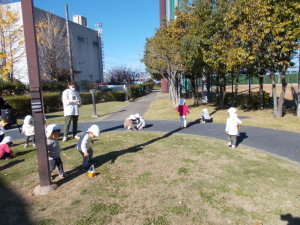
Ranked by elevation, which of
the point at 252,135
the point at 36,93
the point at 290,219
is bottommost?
the point at 290,219

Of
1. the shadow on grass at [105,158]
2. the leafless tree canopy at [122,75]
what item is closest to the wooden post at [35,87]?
the shadow on grass at [105,158]

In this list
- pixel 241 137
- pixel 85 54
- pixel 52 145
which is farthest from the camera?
pixel 85 54

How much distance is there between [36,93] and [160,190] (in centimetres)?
247

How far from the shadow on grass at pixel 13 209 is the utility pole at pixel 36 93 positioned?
32 centimetres

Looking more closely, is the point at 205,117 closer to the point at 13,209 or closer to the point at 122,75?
the point at 13,209

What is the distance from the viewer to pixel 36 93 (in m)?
3.61

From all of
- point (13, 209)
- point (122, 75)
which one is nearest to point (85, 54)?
point (122, 75)

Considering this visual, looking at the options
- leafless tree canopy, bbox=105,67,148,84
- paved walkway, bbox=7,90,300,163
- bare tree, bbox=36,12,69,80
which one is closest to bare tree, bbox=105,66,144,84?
leafless tree canopy, bbox=105,67,148,84

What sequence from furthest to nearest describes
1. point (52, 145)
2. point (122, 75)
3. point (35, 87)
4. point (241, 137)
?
point (122, 75) < point (241, 137) < point (52, 145) < point (35, 87)

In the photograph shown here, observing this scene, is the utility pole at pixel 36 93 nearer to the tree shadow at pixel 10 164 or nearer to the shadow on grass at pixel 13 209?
the shadow on grass at pixel 13 209

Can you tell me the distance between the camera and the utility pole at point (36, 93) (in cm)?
344

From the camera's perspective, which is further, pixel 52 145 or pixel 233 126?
pixel 233 126

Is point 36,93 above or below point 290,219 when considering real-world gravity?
above

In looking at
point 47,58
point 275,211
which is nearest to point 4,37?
point 47,58
